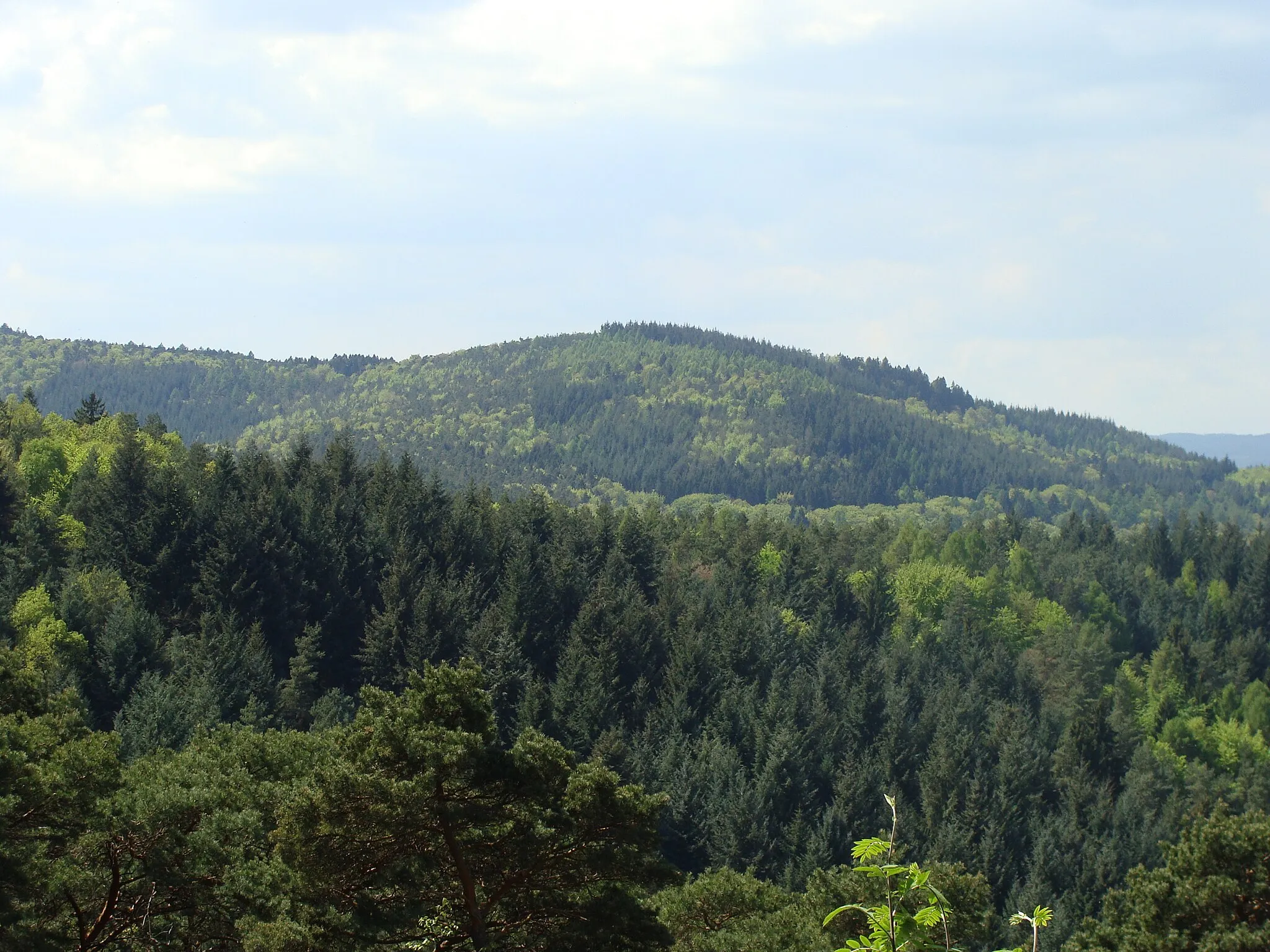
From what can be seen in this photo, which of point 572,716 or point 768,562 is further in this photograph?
point 768,562

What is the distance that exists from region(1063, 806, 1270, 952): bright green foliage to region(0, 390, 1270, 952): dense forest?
12 cm

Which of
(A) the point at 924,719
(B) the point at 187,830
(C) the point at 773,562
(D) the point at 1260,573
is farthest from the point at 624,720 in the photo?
(D) the point at 1260,573

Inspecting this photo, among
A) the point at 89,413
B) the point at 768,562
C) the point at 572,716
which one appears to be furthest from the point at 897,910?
the point at 768,562

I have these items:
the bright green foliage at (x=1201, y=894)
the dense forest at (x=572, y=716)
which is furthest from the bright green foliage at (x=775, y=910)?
the bright green foliage at (x=1201, y=894)

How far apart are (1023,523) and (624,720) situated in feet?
330

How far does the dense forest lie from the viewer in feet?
86.3

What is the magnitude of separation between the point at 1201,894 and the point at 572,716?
4701cm

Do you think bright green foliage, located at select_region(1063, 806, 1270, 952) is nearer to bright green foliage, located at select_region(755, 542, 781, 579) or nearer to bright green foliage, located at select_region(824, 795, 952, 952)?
bright green foliage, located at select_region(824, 795, 952, 952)

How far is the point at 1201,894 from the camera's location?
36.6m

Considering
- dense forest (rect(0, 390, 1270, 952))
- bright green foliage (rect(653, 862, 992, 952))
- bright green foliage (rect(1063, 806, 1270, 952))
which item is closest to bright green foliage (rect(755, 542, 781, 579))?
dense forest (rect(0, 390, 1270, 952))

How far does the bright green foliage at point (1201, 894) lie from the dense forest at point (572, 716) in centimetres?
12

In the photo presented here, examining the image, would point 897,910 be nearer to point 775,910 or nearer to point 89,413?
point 775,910

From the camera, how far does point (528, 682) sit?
81938 millimetres

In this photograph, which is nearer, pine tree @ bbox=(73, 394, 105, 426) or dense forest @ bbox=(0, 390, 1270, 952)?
dense forest @ bbox=(0, 390, 1270, 952)
